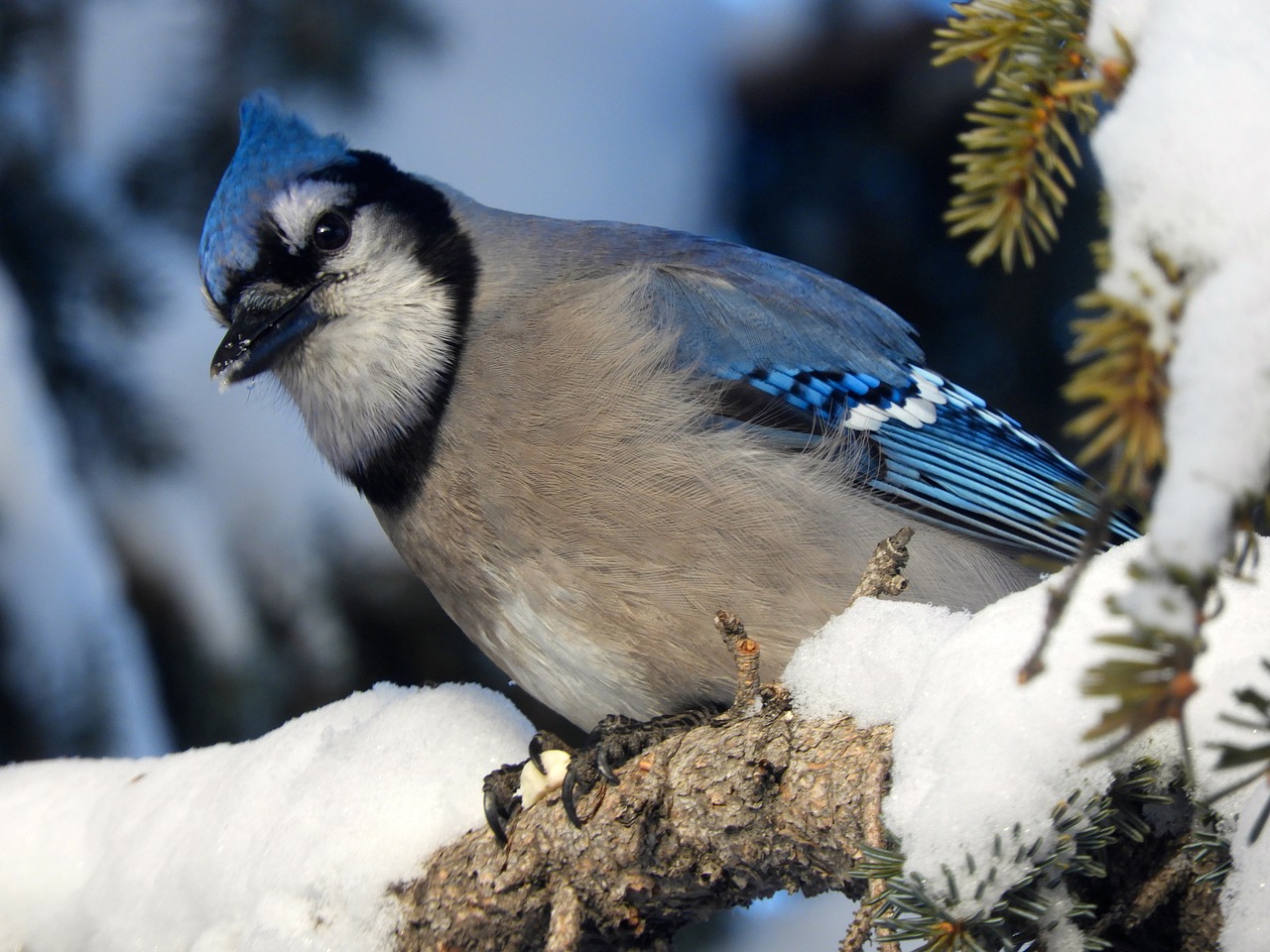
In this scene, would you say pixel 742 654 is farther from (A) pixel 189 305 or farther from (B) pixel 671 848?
(A) pixel 189 305

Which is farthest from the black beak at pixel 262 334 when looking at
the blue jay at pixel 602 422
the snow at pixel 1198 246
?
the snow at pixel 1198 246

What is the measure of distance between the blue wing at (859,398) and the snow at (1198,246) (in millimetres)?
911

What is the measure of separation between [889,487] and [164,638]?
4.72 ft

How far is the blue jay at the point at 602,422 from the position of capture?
1.33 m

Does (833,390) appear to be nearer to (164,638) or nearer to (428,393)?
(428,393)

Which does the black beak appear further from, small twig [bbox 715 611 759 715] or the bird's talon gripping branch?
small twig [bbox 715 611 759 715]

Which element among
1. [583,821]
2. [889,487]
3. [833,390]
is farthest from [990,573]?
[583,821]

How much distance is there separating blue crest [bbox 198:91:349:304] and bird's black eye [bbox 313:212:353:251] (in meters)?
0.07

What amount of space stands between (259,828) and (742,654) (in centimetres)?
60

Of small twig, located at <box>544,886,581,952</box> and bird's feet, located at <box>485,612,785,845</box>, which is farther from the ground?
bird's feet, located at <box>485,612,785,845</box>

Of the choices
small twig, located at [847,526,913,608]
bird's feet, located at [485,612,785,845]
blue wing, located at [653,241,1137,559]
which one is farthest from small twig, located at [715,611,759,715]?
blue wing, located at [653,241,1137,559]

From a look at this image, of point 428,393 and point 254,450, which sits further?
point 254,450

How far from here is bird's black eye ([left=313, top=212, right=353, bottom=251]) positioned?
1557mm

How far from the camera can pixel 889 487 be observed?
1454mm
